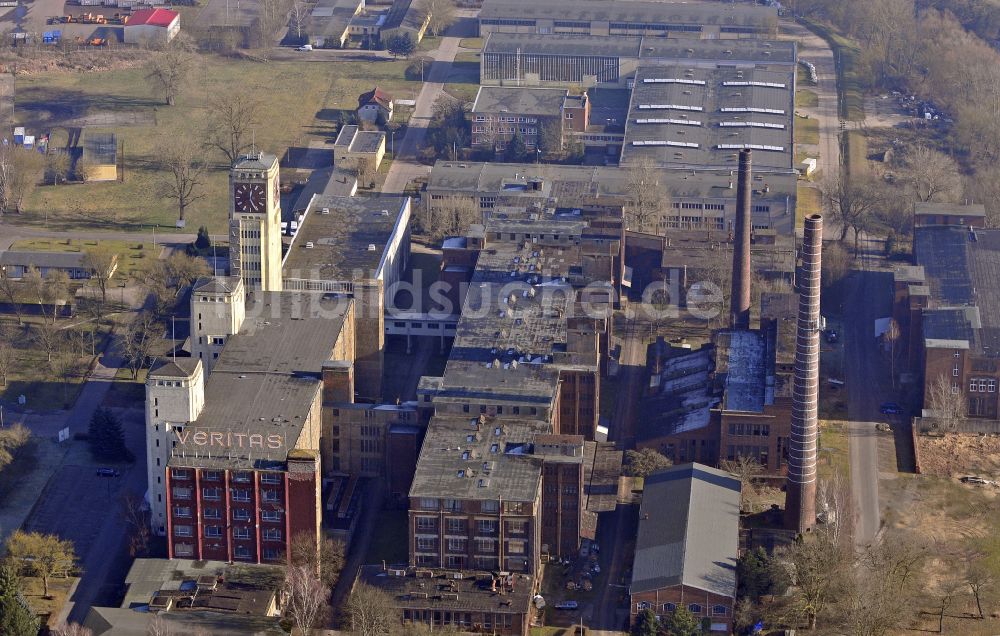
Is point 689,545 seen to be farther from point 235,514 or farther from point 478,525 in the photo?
point 235,514

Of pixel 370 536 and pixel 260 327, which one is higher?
pixel 260 327

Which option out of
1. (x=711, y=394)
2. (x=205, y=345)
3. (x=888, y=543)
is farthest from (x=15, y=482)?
(x=888, y=543)

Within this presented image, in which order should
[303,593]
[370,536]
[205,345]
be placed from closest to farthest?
1. [303,593]
2. [370,536]
3. [205,345]

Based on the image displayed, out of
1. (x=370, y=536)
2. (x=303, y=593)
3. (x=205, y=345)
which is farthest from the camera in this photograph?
(x=205, y=345)

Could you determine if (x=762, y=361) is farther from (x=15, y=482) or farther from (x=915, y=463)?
(x=15, y=482)

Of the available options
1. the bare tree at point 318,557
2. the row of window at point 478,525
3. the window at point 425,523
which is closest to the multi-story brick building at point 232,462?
the bare tree at point 318,557

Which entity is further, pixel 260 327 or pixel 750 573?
pixel 260 327

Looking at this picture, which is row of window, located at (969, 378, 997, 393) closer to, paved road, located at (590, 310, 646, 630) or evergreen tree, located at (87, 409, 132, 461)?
paved road, located at (590, 310, 646, 630)

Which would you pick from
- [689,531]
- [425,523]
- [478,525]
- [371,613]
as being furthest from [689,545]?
[371,613]
